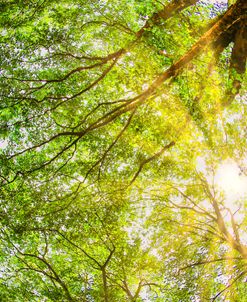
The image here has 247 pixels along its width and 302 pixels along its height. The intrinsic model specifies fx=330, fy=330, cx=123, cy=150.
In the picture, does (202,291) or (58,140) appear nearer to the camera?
(58,140)

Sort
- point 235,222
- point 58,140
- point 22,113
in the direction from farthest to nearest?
point 235,222
point 58,140
point 22,113

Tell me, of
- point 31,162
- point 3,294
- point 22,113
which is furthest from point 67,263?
point 22,113

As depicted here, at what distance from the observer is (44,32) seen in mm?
10727

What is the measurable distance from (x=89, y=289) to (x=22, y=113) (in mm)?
8995

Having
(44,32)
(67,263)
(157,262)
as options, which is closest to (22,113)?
(44,32)

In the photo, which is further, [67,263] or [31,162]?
[67,263]

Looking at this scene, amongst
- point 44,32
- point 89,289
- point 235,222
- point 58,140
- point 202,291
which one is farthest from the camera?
point 235,222

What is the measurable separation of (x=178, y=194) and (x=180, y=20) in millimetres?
8652

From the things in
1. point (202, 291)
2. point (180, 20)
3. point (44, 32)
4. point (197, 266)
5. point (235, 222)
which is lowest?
point (202, 291)

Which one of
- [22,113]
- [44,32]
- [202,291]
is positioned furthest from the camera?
[202,291]

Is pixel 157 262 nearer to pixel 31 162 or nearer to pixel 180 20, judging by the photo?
pixel 31 162

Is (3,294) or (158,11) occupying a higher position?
(158,11)

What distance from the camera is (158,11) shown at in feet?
27.3

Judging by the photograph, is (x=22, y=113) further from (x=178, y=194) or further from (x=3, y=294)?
(x=3, y=294)
